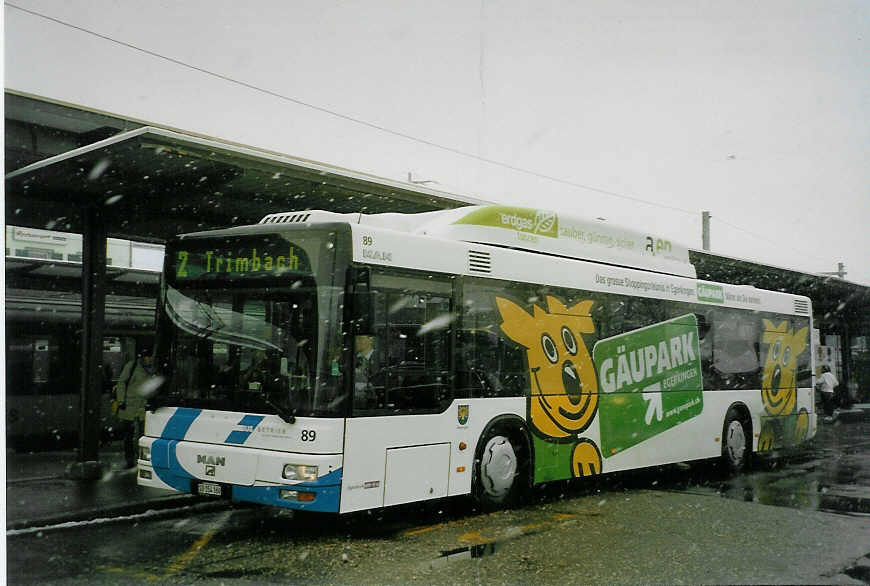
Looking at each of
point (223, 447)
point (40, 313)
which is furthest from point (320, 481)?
point (40, 313)

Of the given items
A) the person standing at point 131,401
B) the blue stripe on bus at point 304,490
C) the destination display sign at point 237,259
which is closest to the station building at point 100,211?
the person standing at point 131,401

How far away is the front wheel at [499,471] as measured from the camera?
9.60 meters

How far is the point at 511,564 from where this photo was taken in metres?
7.27

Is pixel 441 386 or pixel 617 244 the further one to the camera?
pixel 617 244

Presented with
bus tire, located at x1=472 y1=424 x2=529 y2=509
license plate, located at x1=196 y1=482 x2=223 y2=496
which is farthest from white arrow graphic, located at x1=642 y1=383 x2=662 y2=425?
license plate, located at x1=196 y1=482 x2=223 y2=496

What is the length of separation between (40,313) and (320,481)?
11421 mm

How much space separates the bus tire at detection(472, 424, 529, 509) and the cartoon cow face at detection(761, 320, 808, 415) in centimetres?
665

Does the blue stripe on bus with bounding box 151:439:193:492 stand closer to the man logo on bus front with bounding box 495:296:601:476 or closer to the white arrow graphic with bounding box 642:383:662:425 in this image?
the man logo on bus front with bounding box 495:296:601:476

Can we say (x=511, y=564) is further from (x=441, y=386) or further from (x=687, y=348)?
(x=687, y=348)

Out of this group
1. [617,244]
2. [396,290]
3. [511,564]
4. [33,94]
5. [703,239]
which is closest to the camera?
[511,564]

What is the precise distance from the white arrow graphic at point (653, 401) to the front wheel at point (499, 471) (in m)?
2.84

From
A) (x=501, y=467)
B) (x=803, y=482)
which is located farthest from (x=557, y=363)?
(x=803, y=482)

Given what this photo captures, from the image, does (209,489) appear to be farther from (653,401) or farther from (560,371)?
(653,401)

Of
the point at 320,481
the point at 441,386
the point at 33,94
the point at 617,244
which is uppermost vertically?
the point at 33,94
